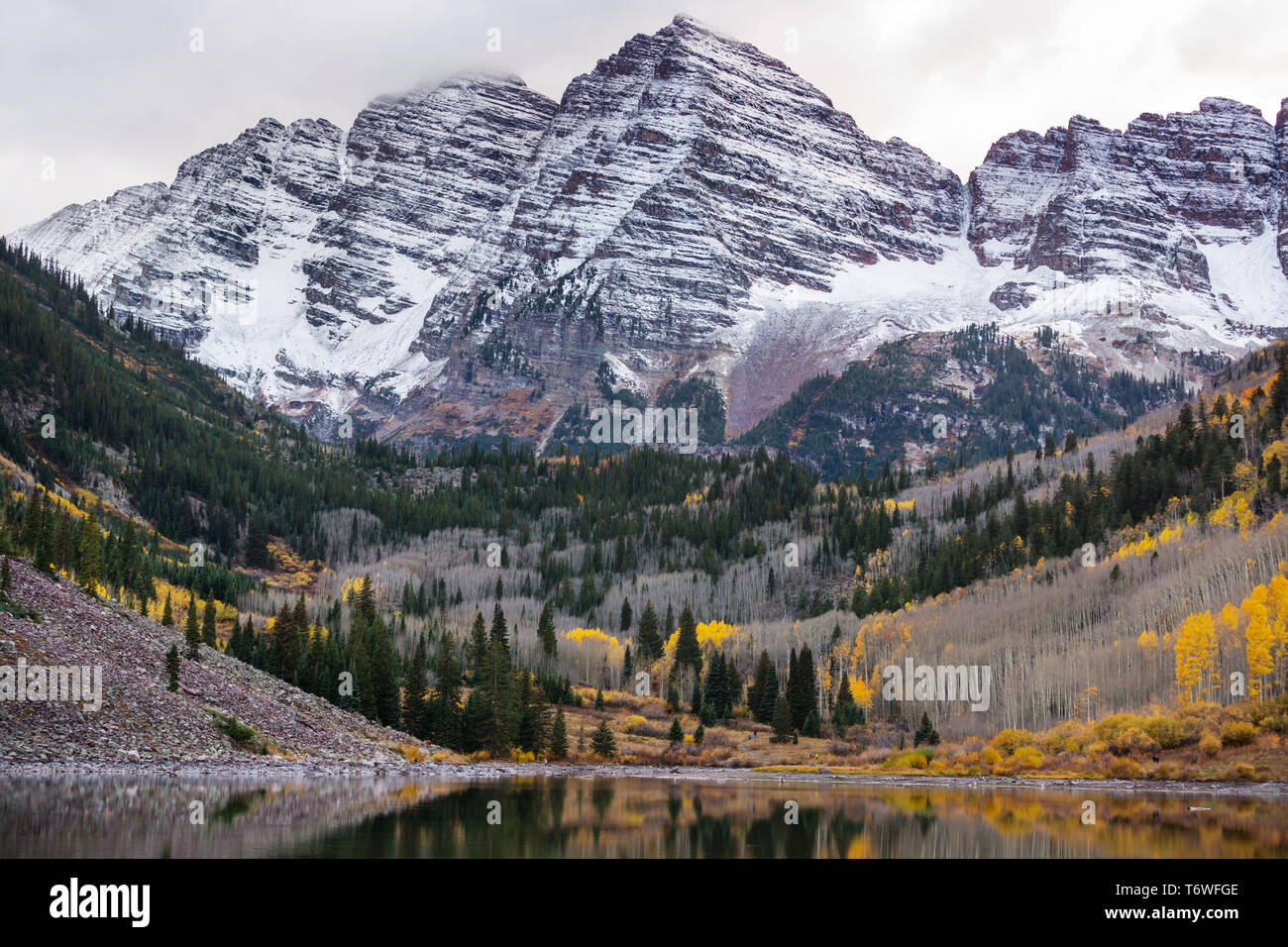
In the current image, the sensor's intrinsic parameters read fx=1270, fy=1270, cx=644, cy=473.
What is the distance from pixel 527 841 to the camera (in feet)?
155

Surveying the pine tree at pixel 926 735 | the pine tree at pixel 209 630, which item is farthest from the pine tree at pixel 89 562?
the pine tree at pixel 926 735

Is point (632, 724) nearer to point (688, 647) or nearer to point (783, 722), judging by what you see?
point (783, 722)

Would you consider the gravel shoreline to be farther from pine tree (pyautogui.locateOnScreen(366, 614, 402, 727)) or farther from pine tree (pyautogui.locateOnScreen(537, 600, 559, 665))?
pine tree (pyautogui.locateOnScreen(537, 600, 559, 665))

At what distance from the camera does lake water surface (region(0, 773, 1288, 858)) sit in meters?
42.6

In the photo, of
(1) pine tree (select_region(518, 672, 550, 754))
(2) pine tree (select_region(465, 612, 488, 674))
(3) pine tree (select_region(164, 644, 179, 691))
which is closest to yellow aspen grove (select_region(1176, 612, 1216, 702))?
(1) pine tree (select_region(518, 672, 550, 754))

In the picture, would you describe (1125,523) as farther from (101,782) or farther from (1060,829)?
(101,782)

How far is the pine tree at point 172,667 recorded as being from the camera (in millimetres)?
78000

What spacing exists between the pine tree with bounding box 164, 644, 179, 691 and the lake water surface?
1227 cm

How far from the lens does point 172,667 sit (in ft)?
261

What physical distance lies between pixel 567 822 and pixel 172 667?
117ft
